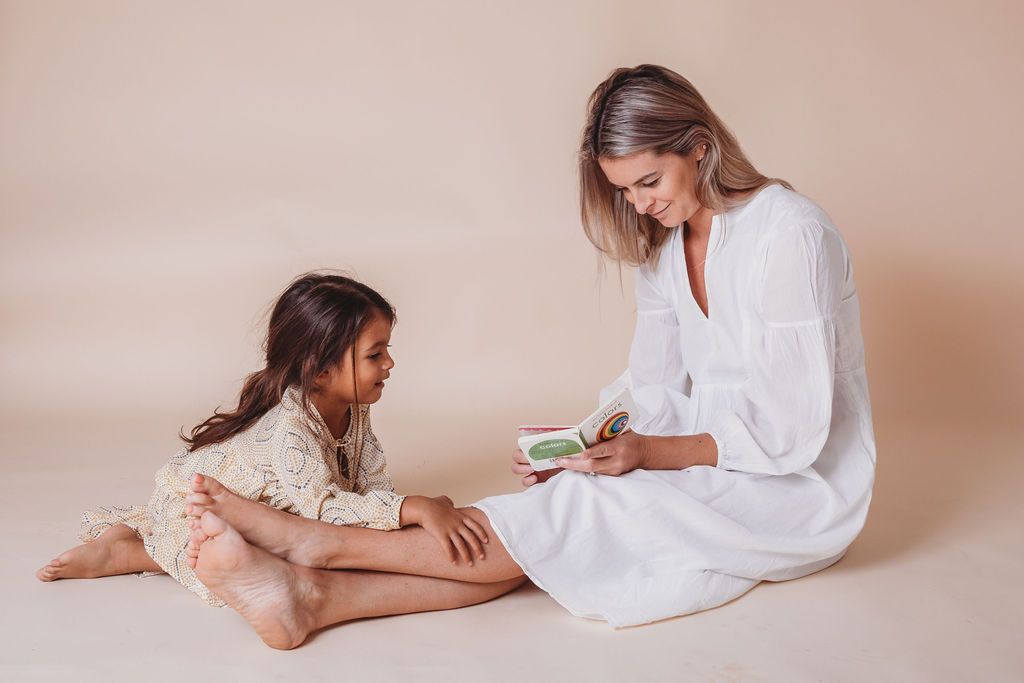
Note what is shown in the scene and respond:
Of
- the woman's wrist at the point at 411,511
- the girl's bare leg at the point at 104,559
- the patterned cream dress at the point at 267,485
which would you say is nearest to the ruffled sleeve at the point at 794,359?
the woman's wrist at the point at 411,511

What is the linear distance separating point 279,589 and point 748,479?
1.10m

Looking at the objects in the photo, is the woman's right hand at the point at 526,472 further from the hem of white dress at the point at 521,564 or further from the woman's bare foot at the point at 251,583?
the woman's bare foot at the point at 251,583

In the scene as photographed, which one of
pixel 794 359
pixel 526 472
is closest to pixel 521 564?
pixel 526 472

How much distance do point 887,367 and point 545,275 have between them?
4.64 ft

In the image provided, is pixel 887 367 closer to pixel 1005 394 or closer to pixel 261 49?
pixel 1005 394

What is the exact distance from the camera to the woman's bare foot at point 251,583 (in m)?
2.30

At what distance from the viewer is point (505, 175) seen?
4625 millimetres

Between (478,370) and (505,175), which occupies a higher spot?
(505,175)

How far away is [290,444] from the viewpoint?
270cm

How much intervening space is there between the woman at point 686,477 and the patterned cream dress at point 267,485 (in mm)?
102

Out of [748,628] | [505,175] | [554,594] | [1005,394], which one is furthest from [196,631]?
[1005,394]

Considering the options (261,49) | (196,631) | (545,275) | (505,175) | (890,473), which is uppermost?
(261,49)

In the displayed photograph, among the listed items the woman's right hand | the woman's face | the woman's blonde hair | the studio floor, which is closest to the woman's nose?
the woman's face

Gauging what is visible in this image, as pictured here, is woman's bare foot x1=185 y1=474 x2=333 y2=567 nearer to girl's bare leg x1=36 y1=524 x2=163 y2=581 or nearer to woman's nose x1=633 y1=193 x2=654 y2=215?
girl's bare leg x1=36 y1=524 x2=163 y2=581
